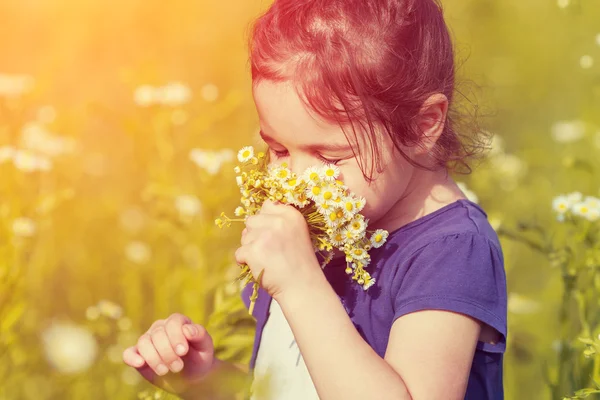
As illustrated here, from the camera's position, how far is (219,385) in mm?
1907

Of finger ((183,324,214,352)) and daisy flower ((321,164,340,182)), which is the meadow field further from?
daisy flower ((321,164,340,182))

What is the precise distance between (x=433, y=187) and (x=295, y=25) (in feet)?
1.43

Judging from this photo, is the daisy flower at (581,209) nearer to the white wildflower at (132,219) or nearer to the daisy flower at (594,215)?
the daisy flower at (594,215)

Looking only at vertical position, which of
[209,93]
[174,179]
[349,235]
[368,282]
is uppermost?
[349,235]

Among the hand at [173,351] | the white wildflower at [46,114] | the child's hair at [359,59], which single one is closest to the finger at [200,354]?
the hand at [173,351]

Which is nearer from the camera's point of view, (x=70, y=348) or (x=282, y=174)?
(x=282, y=174)

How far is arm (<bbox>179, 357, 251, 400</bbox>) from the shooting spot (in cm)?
188

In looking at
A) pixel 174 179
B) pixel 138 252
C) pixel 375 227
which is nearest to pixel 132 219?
pixel 138 252

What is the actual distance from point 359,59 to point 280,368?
681 millimetres

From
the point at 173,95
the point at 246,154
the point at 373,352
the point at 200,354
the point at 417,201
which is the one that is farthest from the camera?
the point at 173,95

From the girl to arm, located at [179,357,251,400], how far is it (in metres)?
0.10

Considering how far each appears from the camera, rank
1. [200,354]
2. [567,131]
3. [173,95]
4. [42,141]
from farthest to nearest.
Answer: [567,131], [42,141], [173,95], [200,354]

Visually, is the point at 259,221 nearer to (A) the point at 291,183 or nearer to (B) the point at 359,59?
(A) the point at 291,183

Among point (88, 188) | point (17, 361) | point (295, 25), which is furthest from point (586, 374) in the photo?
point (88, 188)
